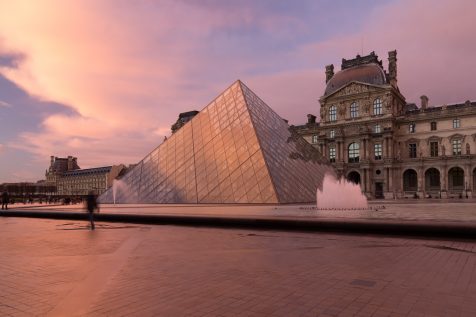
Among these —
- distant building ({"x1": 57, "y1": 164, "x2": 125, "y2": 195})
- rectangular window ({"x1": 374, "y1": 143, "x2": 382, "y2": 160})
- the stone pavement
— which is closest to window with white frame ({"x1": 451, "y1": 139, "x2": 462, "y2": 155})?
rectangular window ({"x1": 374, "y1": 143, "x2": 382, "y2": 160})

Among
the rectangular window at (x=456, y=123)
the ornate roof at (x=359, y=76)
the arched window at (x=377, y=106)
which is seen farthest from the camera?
the ornate roof at (x=359, y=76)

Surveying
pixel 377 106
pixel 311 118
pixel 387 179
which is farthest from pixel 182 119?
pixel 387 179

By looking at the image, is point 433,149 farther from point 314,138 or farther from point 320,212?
point 320,212

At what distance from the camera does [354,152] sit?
61.7 m

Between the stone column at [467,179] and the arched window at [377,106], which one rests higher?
the arched window at [377,106]

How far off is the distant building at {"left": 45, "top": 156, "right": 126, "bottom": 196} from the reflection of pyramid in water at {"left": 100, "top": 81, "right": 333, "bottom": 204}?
86664 mm

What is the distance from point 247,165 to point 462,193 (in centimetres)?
3973

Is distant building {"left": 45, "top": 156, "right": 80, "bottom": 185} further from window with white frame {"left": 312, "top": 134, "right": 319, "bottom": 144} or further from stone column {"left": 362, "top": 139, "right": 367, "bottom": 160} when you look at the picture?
stone column {"left": 362, "top": 139, "right": 367, "bottom": 160}

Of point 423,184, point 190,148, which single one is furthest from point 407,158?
point 190,148

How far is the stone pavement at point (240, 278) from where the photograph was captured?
368 centimetres

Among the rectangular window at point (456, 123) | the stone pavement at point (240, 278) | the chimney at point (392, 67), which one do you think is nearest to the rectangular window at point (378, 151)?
the rectangular window at point (456, 123)

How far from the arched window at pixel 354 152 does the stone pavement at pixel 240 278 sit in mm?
55171

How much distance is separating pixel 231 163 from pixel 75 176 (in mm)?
124942

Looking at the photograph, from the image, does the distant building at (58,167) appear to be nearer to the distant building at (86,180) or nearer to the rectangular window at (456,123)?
the distant building at (86,180)
